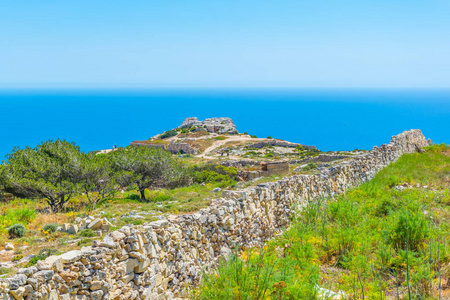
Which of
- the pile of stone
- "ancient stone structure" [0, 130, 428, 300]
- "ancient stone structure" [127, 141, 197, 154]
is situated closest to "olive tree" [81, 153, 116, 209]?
the pile of stone

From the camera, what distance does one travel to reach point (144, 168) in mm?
23516

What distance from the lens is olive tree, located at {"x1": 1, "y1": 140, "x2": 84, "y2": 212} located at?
17.1 m

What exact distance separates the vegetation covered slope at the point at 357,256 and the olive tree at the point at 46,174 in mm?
12004

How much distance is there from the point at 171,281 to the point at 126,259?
128 cm

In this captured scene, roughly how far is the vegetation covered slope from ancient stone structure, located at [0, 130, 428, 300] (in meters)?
0.65

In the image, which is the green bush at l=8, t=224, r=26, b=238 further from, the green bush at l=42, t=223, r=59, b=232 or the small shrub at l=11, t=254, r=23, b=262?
the small shrub at l=11, t=254, r=23, b=262

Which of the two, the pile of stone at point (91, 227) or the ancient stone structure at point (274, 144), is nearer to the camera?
the pile of stone at point (91, 227)

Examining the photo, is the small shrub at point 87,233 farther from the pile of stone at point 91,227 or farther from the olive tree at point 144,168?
the olive tree at point 144,168

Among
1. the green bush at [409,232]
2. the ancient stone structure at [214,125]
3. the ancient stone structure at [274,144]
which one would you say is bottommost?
the ancient stone structure at [274,144]

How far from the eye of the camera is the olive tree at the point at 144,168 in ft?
73.5

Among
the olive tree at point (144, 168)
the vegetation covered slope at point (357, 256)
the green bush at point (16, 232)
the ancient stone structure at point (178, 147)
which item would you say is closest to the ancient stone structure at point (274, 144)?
the ancient stone structure at point (178, 147)

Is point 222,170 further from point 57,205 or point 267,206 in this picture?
point 267,206

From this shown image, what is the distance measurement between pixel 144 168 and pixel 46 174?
6487 mm

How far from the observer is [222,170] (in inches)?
1492
